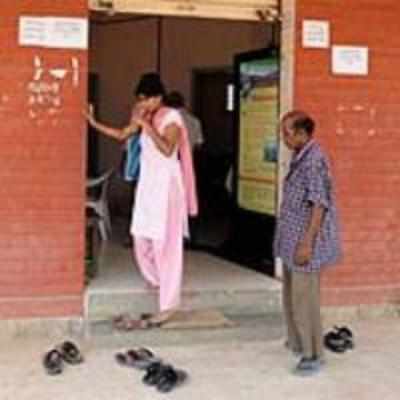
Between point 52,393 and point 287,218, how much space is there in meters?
1.96

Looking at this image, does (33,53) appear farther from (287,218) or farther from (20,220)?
(287,218)

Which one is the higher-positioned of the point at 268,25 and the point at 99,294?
the point at 268,25

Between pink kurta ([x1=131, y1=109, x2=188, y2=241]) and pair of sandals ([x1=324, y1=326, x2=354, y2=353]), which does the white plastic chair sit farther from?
pair of sandals ([x1=324, y1=326, x2=354, y2=353])

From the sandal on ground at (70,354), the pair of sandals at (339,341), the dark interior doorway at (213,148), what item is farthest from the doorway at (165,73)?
the sandal on ground at (70,354)

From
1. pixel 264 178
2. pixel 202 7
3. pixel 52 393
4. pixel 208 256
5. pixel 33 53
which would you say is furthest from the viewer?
pixel 208 256

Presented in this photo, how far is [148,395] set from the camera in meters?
6.54

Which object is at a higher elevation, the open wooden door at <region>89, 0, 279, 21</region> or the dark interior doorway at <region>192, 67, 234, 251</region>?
the open wooden door at <region>89, 0, 279, 21</region>

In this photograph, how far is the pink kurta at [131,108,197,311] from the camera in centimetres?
787

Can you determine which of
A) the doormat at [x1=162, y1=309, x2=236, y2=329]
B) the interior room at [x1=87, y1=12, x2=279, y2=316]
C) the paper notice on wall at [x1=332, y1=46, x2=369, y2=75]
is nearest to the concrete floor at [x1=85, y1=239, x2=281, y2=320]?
the doormat at [x1=162, y1=309, x2=236, y2=329]

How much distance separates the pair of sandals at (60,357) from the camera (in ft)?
23.0

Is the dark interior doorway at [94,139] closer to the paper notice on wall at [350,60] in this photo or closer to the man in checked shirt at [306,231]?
the paper notice on wall at [350,60]

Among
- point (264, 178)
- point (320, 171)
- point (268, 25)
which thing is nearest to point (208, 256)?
point (264, 178)

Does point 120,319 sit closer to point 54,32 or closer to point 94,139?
point 54,32

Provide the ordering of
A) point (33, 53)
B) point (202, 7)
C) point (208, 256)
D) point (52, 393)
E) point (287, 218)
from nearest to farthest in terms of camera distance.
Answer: point (52, 393) < point (287, 218) < point (33, 53) < point (202, 7) < point (208, 256)
